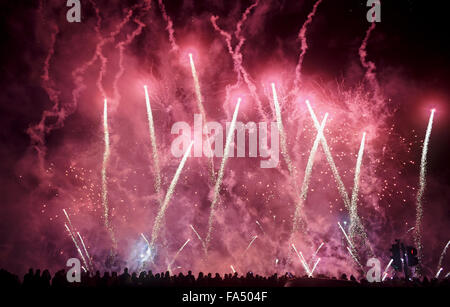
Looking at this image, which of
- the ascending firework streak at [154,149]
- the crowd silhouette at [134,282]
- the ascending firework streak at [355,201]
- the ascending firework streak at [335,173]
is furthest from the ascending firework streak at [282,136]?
the crowd silhouette at [134,282]

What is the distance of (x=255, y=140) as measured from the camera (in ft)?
57.6

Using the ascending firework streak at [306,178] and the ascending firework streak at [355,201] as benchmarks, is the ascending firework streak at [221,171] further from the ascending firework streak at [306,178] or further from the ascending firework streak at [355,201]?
the ascending firework streak at [355,201]

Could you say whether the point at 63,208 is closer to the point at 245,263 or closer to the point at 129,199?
the point at 129,199

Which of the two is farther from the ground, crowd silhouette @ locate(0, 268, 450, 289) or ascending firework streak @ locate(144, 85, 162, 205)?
ascending firework streak @ locate(144, 85, 162, 205)

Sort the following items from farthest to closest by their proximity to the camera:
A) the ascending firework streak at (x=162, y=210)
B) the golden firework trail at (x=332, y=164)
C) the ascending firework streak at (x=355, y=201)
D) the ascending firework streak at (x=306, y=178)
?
the ascending firework streak at (x=162, y=210), the ascending firework streak at (x=355, y=201), the ascending firework streak at (x=306, y=178), the golden firework trail at (x=332, y=164)

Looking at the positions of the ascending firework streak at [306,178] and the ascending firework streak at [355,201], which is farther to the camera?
Answer: the ascending firework streak at [355,201]

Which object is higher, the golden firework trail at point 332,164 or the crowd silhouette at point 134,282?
the golden firework trail at point 332,164

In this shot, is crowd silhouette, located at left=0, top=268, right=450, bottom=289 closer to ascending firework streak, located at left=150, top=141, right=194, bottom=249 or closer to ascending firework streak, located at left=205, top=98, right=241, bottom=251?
ascending firework streak, located at left=205, top=98, right=241, bottom=251

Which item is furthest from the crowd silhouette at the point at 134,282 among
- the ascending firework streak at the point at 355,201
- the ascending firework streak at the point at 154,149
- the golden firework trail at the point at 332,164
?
the ascending firework streak at the point at 154,149

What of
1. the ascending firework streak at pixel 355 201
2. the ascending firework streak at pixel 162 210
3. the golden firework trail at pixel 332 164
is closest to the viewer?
the golden firework trail at pixel 332 164

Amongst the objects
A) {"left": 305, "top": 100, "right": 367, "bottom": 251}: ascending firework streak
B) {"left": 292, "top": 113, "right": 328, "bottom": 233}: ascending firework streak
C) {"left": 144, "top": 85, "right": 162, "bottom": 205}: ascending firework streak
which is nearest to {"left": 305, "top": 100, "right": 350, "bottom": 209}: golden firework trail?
{"left": 305, "top": 100, "right": 367, "bottom": 251}: ascending firework streak
